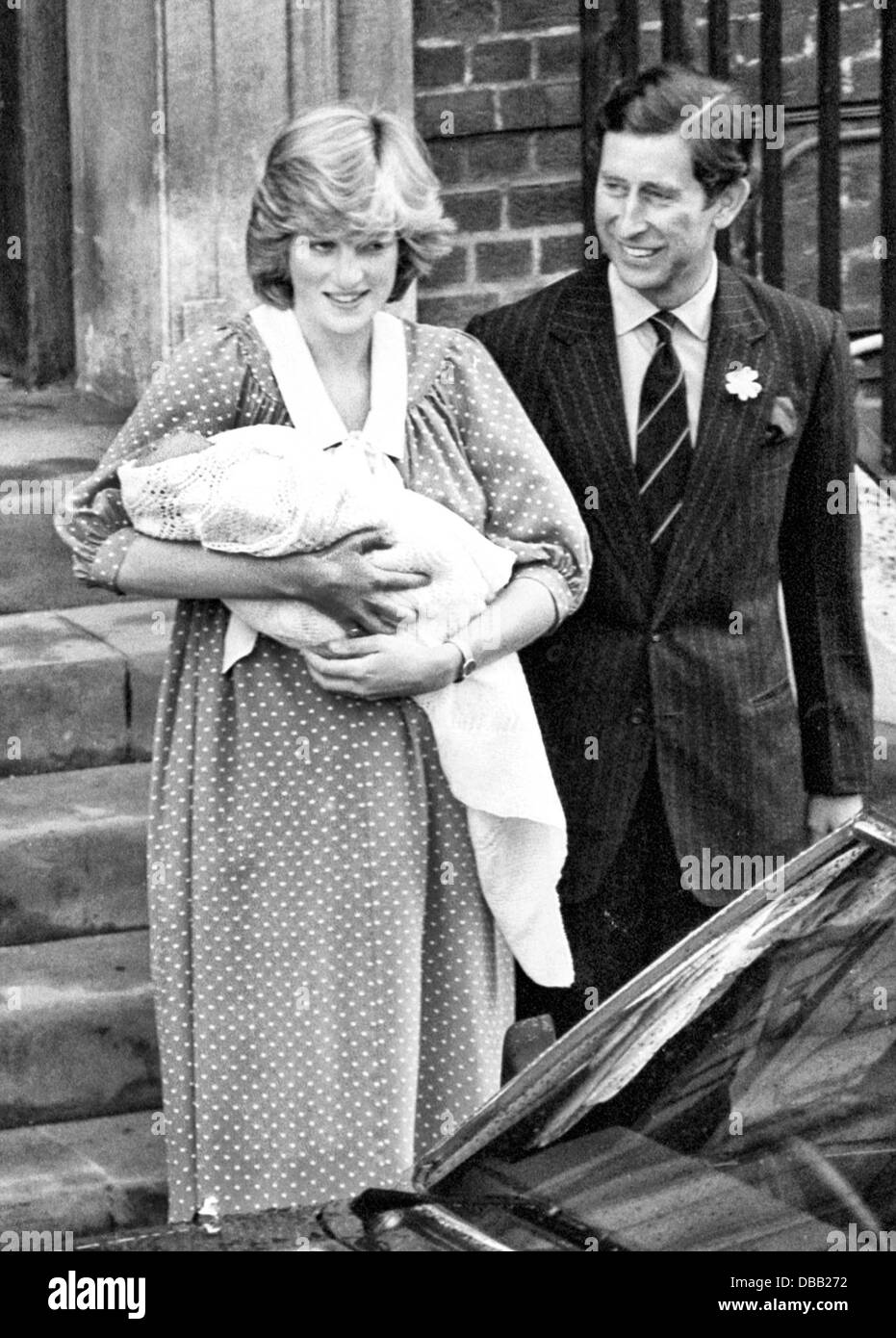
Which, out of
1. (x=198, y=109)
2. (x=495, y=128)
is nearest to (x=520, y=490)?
(x=198, y=109)

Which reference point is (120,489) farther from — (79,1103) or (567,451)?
(79,1103)

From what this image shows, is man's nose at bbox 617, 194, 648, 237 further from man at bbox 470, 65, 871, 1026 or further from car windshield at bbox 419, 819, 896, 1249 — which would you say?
car windshield at bbox 419, 819, 896, 1249

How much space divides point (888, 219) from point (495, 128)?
0.99m

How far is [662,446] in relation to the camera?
4.20 m

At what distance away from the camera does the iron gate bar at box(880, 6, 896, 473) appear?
564 cm

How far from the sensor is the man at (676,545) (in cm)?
419

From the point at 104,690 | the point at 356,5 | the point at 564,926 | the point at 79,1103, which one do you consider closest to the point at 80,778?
the point at 104,690

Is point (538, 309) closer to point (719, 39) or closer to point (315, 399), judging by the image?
point (315, 399)

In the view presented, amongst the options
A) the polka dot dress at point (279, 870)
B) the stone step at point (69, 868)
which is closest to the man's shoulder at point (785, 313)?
the polka dot dress at point (279, 870)

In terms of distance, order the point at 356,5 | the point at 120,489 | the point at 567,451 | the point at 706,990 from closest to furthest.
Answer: the point at 706,990, the point at 120,489, the point at 567,451, the point at 356,5

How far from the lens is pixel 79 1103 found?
183 inches

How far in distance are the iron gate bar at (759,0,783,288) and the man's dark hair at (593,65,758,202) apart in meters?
1.47

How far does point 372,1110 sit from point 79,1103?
991 mm

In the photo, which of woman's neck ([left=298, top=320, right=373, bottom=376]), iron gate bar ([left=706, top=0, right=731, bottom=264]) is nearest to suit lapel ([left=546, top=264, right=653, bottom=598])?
woman's neck ([left=298, top=320, right=373, bottom=376])
